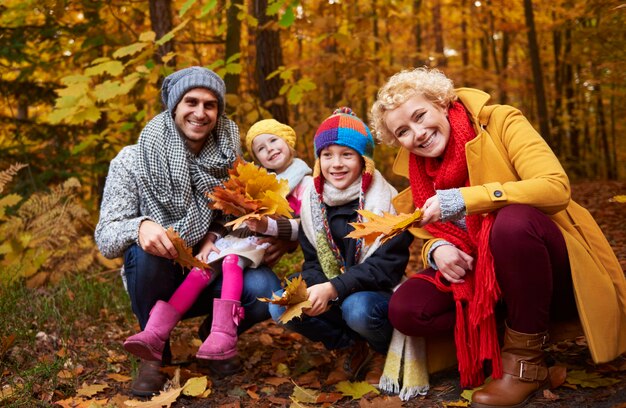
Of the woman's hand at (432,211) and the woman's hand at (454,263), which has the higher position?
the woman's hand at (432,211)

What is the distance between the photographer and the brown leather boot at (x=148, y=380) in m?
2.85

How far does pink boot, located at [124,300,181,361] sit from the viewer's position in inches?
109

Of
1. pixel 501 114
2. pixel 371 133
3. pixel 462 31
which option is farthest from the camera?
pixel 462 31

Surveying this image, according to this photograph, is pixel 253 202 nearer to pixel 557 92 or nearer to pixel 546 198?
pixel 546 198

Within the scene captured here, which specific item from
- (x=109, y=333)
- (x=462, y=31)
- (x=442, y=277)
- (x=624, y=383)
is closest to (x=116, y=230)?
(x=109, y=333)

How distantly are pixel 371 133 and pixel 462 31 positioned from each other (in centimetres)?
1274

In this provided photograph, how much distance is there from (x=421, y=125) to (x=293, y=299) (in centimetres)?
101

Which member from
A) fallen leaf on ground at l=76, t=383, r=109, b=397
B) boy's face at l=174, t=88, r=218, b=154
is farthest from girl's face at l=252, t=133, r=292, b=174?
fallen leaf on ground at l=76, t=383, r=109, b=397

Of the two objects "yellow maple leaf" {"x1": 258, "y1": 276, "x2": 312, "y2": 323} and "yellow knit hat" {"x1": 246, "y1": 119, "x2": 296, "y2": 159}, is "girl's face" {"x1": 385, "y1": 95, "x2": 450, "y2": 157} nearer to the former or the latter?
"yellow maple leaf" {"x1": 258, "y1": 276, "x2": 312, "y2": 323}

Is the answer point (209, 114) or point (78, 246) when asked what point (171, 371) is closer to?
point (209, 114)

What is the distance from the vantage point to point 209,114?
3174mm

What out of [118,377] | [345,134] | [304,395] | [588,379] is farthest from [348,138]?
[118,377]

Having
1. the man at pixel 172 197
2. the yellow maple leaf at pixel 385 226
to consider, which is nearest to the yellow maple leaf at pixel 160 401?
the man at pixel 172 197

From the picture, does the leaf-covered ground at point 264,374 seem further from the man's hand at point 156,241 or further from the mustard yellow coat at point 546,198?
the man's hand at point 156,241
